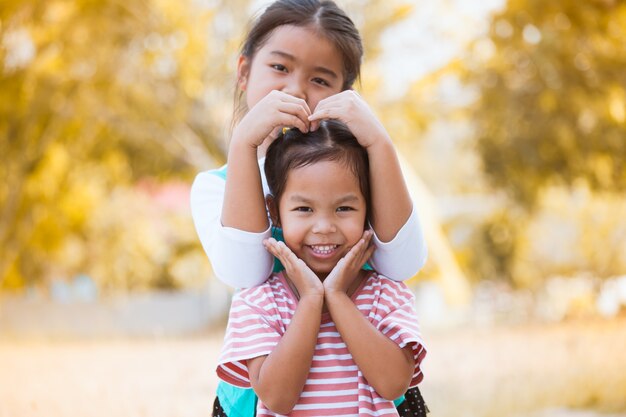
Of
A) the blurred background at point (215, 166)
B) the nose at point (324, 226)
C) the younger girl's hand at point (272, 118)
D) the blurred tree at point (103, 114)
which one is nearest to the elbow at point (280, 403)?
the nose at point (324, 226)

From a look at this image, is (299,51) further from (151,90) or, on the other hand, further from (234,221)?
(151,90)

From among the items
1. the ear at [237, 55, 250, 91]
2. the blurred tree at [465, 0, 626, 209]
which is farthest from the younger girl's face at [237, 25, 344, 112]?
the blurred tree at [465, 0, 626, 209]

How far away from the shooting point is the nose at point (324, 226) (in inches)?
77.4

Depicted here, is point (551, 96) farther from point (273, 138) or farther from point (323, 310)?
point (323, 310)

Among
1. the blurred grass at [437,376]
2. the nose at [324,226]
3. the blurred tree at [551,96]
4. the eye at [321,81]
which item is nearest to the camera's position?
the nose at [324,226]

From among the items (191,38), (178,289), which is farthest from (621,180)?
(178,289)

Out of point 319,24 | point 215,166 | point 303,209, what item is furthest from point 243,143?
point 215,166

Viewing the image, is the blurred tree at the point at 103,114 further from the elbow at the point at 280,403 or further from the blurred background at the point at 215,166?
the elbow at the point at 280,403

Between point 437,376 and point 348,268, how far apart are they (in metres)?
5.38

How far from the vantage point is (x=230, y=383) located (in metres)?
2.00

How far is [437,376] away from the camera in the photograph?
7074mm

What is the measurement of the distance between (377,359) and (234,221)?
1.62 ft

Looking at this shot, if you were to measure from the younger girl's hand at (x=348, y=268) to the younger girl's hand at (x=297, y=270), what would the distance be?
0.03m

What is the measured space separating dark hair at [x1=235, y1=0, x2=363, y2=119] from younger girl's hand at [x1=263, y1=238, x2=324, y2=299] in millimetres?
600
